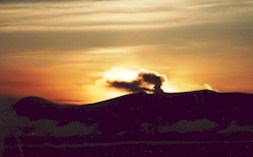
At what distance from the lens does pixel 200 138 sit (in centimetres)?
19575

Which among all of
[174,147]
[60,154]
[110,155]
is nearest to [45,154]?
[60,154]

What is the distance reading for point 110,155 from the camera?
576ft

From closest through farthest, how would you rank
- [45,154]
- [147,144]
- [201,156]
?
[201,156] → [45,154] → [147,144]

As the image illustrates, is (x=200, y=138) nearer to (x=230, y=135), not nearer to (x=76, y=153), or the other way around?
(x=230, y=135)

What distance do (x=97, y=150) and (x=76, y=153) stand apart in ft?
18.1

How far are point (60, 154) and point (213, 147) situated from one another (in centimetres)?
3547

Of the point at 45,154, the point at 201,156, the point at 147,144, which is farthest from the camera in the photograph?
the point at 147,144

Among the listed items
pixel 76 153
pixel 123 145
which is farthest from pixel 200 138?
pixel 76 153

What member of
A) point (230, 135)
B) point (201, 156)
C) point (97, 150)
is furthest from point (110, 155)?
point (230, 135)

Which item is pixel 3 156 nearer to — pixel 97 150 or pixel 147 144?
pixel 97 150

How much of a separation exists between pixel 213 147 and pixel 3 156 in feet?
158

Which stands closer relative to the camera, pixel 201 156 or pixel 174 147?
pixel 201 156

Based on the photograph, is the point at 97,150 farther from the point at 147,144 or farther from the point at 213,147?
the point at 213,147

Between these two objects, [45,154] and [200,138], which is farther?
[200,138]
